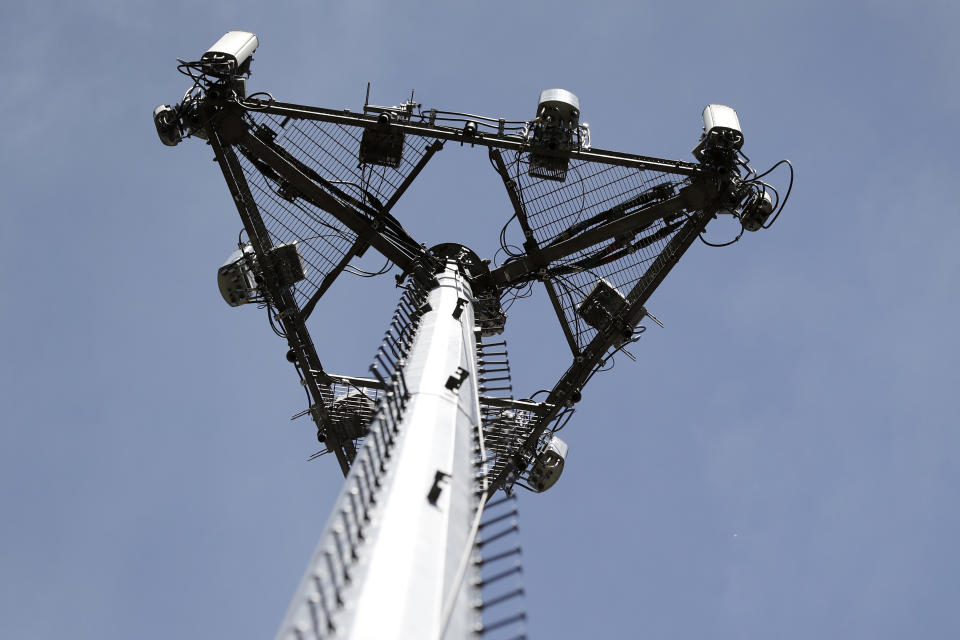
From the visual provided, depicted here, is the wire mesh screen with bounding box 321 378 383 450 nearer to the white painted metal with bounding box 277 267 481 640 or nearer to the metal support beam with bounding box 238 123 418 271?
the metal support beam with bounding box 238 123 418 271

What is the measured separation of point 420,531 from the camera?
9.70m

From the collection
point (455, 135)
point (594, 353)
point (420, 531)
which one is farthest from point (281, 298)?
point (420, 531)

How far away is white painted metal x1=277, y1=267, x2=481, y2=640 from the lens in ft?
26.8

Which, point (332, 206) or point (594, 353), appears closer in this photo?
point (332, 206)

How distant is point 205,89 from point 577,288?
915 centimetres

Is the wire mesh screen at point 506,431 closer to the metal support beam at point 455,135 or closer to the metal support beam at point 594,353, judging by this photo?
the metal support beam at point 594,353

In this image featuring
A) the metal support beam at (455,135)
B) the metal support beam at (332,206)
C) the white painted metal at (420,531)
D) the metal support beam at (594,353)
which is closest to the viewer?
the white painted metal at (420,531)

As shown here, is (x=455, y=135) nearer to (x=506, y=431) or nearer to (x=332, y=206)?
(x=332, y=206)

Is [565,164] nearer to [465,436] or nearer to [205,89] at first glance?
[205,89]

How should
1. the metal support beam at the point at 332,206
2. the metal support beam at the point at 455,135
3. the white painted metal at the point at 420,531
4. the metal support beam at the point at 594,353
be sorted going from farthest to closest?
the metal support beam at the point at 594,353
the metal support beam at the point at 332,206
the metal support beam at the point at 455,135
the white painted metal at the point at 420,531

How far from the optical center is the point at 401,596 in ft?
27.8

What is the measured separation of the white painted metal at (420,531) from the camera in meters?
8.18

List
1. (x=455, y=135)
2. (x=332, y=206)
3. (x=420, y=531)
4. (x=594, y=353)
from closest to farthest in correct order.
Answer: (x=420, y=531)
(x=455, y=135)
(x=332, y=206)
(x=594, y=353)

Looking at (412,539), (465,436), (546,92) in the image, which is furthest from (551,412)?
(412,539)
